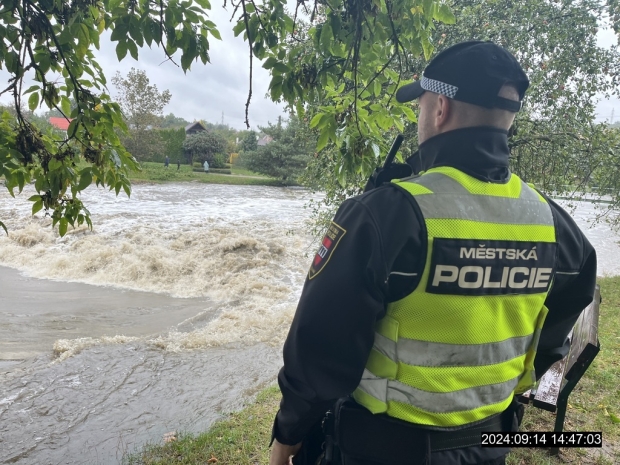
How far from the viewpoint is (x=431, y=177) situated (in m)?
1.37

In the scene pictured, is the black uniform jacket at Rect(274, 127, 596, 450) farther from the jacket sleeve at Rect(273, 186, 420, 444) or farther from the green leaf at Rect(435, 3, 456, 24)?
the green leaf at Rect(435, 3, 456, 24)

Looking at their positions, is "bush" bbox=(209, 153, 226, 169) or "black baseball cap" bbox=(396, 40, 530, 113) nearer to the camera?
"black baseball cap" bbox=(396, 40, 530, 113)

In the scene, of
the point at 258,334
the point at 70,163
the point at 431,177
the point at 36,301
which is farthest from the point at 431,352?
the point at 36,301

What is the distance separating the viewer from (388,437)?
137 centimetres

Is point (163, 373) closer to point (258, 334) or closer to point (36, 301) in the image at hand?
point (258, 334)

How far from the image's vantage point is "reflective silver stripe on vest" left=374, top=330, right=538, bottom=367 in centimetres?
133

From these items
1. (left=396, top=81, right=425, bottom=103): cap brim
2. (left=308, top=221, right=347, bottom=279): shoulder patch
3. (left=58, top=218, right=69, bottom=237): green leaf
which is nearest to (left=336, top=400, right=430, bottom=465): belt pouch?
(left=308, top=221, right=347, bottom=279): shoulder patch

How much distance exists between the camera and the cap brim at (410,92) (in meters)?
1.56

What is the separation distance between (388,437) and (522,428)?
2.80 m

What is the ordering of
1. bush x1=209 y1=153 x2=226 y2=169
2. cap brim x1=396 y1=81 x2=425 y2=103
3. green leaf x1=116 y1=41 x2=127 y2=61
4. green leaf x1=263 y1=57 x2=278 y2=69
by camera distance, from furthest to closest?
bush x1=209 y1=153 x2=226 y2=169, green leaf x1=263 y1=57 x2=278 y2=69, green leaf x1=116 y1=41 x2=127 y2=61, cap brim x1=396 y1=81 x2=425 y2=103

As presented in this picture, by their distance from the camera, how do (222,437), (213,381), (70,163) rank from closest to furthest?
(70,163) < (222,437) < (213,381)

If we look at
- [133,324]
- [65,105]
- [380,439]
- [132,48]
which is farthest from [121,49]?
[133,324]

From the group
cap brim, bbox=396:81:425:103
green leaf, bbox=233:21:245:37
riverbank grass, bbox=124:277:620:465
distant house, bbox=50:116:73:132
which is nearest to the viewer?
cap brim, bbox=396:81:425:103

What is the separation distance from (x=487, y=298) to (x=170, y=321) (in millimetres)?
8244
